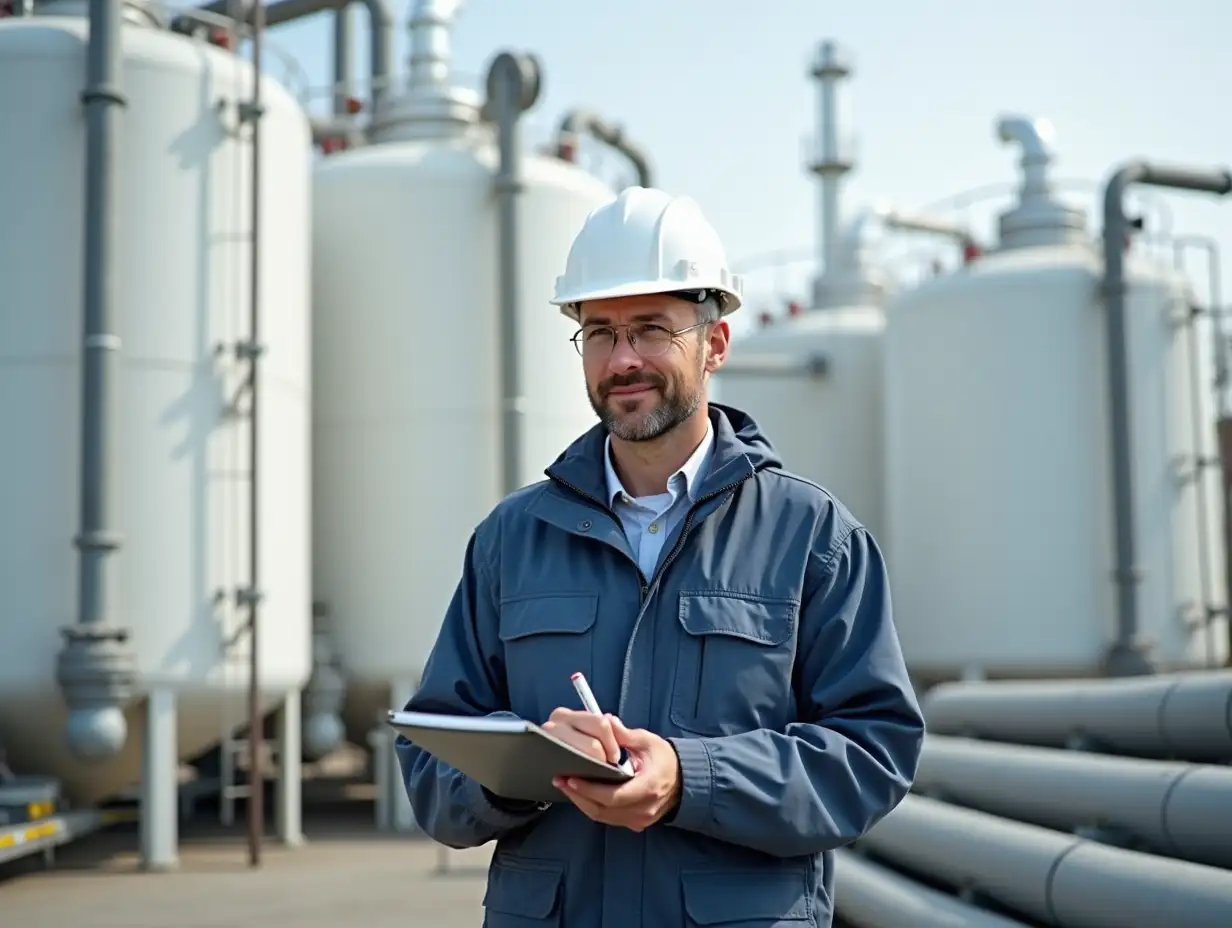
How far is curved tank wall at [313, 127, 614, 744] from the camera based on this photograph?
1394 centimetres

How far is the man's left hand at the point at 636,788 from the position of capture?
240cm

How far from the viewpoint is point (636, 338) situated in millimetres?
2881

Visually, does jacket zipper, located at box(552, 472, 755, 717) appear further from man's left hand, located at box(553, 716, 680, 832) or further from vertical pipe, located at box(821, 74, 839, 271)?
vertical pipe, located at box(821, 74, 839, 271)

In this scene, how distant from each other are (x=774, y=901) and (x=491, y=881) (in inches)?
21.1

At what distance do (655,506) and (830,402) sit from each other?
58.1ft

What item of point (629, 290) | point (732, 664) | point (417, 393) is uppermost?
point (417, 393)

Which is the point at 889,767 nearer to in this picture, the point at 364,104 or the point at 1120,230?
the point at 1120,230

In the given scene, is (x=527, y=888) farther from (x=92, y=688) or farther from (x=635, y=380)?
(x=92, y=688)

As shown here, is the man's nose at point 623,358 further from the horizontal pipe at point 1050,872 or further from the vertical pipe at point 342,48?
the vertical pipe at point 342,48

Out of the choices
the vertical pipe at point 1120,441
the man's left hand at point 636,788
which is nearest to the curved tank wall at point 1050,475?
the vertical pipe at point 1120,441

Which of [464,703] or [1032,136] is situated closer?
[464,703]

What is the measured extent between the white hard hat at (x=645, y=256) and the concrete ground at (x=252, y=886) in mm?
6503

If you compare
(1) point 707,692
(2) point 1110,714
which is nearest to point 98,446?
(2) point 1110,714

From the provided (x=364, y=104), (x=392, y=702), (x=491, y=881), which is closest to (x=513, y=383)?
(x=392, y=702)
